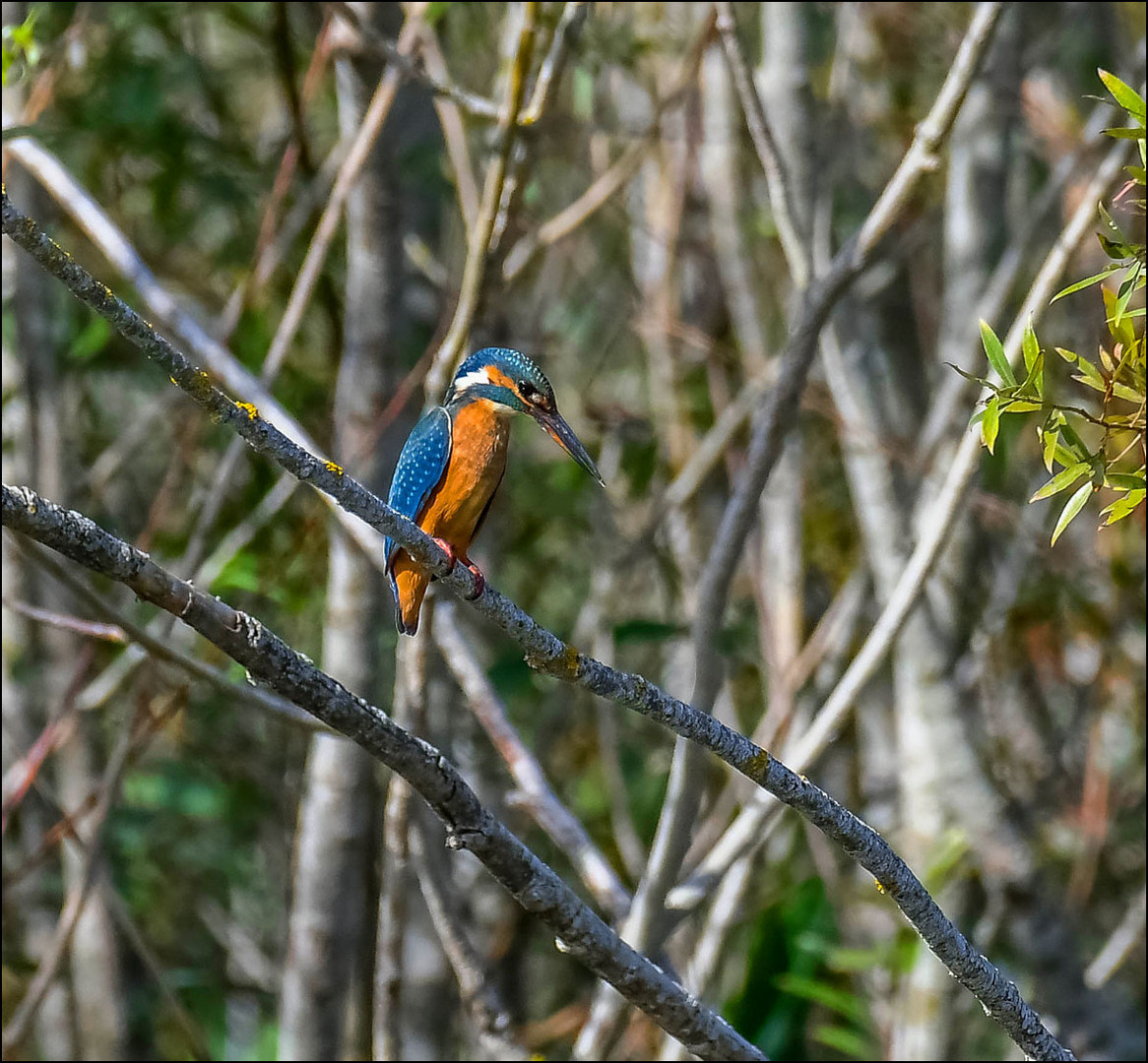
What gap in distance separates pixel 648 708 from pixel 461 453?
1.02 meters

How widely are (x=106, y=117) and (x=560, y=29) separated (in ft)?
6.56

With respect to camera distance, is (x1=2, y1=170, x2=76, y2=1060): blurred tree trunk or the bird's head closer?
the bird's head

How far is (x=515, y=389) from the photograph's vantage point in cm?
244

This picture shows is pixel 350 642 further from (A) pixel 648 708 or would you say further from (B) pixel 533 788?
(A) pixel 648 708

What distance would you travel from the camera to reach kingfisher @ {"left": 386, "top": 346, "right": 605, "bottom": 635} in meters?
2.44

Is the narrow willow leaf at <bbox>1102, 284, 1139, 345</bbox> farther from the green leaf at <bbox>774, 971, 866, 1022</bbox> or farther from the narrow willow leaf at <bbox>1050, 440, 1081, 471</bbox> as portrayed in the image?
the green leaf at <bbox>774, 971, 866, 1022</bbox>

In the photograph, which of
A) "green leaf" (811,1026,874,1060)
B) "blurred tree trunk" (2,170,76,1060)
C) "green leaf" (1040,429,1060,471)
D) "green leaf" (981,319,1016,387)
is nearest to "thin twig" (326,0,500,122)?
"blurred tree trunk" (2,170,76,1060)

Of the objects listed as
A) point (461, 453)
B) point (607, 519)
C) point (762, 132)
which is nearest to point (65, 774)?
point (607, 519)

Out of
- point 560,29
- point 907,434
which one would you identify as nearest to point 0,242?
point 560,29

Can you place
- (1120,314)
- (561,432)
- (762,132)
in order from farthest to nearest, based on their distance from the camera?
1. (762,132)
2. (561,432)
3. (1120,314)

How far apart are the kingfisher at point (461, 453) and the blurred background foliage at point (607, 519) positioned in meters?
0.79

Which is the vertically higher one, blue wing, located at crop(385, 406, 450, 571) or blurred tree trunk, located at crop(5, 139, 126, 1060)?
blue wing, located at crop(385, 406, 450, 571)

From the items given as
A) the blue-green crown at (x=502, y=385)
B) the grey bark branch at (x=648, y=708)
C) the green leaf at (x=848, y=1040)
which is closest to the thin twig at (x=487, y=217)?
the blue-green crown at (x=502, y=385)

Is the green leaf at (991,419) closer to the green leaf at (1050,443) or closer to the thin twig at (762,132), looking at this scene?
the green leaf at (1050,443)
